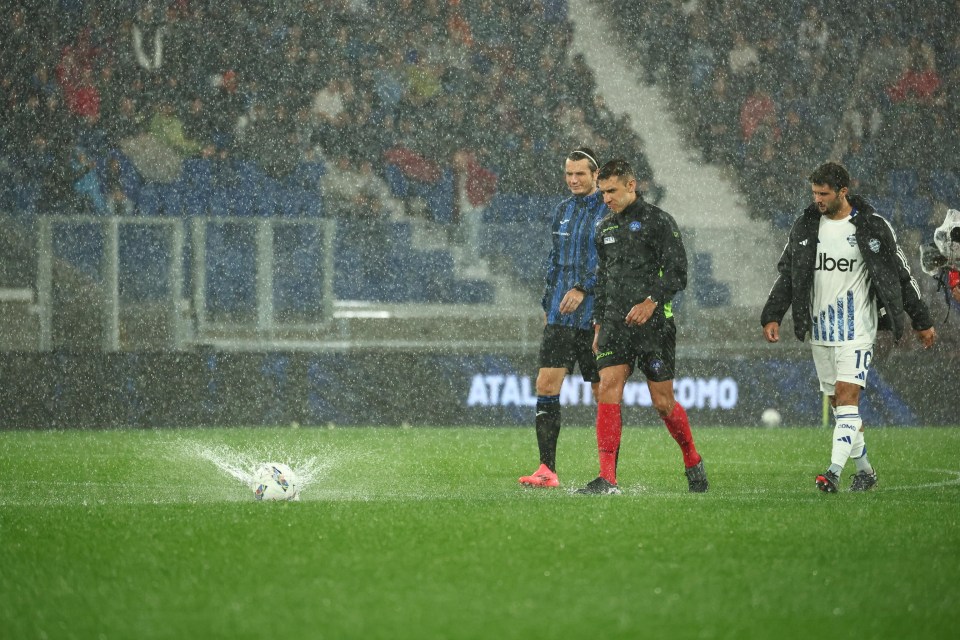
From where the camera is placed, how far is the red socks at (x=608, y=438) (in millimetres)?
7262

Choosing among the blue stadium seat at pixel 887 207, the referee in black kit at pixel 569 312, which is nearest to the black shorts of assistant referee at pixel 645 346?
the referee in black kit at pixel 569 312

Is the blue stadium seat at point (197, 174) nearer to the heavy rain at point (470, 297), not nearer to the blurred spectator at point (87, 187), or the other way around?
the heavy rain at point (470, 297)

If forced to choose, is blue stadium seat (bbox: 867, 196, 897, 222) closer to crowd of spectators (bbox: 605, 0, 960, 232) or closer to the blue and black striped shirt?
crowd of spectators (bbox: 605, 0, 960, 232)

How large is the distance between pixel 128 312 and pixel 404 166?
180 inches

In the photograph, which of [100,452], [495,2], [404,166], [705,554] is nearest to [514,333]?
[404,166]

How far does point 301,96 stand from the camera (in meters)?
17.5

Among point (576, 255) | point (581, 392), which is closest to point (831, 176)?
point (576, 255)

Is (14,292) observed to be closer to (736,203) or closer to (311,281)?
(311,281)

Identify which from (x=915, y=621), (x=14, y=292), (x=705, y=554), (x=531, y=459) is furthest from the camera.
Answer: (x=14, y=292)

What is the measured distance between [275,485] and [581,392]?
755cm

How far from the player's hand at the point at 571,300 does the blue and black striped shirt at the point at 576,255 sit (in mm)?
83

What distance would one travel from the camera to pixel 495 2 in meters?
18.4

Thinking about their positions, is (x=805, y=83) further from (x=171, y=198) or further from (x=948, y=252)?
(x=948, y=252)

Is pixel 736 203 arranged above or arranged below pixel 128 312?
above
